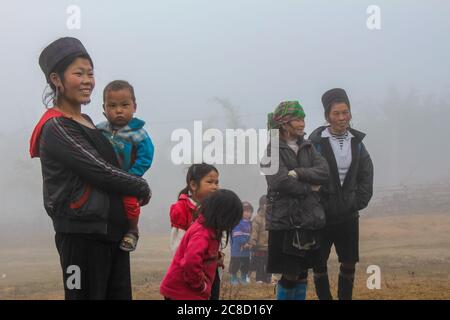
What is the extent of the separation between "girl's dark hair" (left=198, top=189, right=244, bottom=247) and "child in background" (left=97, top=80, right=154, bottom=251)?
0.42 metres

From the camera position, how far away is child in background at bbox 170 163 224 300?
371cm

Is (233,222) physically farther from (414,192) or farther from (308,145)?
(414,192)

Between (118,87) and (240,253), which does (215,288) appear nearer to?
(118,87)

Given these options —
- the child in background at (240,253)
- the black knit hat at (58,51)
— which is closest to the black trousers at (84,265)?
the black knit hat at (58,51)

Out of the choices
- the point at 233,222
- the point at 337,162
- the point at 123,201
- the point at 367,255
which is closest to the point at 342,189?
the point at 337,162

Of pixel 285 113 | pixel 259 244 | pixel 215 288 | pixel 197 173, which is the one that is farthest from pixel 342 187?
pixel 259 244

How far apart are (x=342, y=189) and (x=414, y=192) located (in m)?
21.9

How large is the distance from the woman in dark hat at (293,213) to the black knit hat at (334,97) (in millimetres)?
460

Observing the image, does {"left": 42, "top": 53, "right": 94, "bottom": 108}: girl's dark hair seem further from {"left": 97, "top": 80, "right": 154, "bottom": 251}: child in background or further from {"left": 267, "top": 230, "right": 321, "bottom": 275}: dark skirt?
{"left": 267, "top": 230, "right": 321, "bottom": 275}: dark skirt

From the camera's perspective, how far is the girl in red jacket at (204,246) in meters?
3.29

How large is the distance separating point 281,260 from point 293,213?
30 centimetres

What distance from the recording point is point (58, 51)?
9.70 ft

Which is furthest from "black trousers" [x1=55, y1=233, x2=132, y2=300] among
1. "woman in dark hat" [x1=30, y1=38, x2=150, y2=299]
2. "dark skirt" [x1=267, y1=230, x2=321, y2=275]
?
"dark skirt" [x1=267, y1=230, x2=321, y2=275]

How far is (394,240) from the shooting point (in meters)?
15.9
